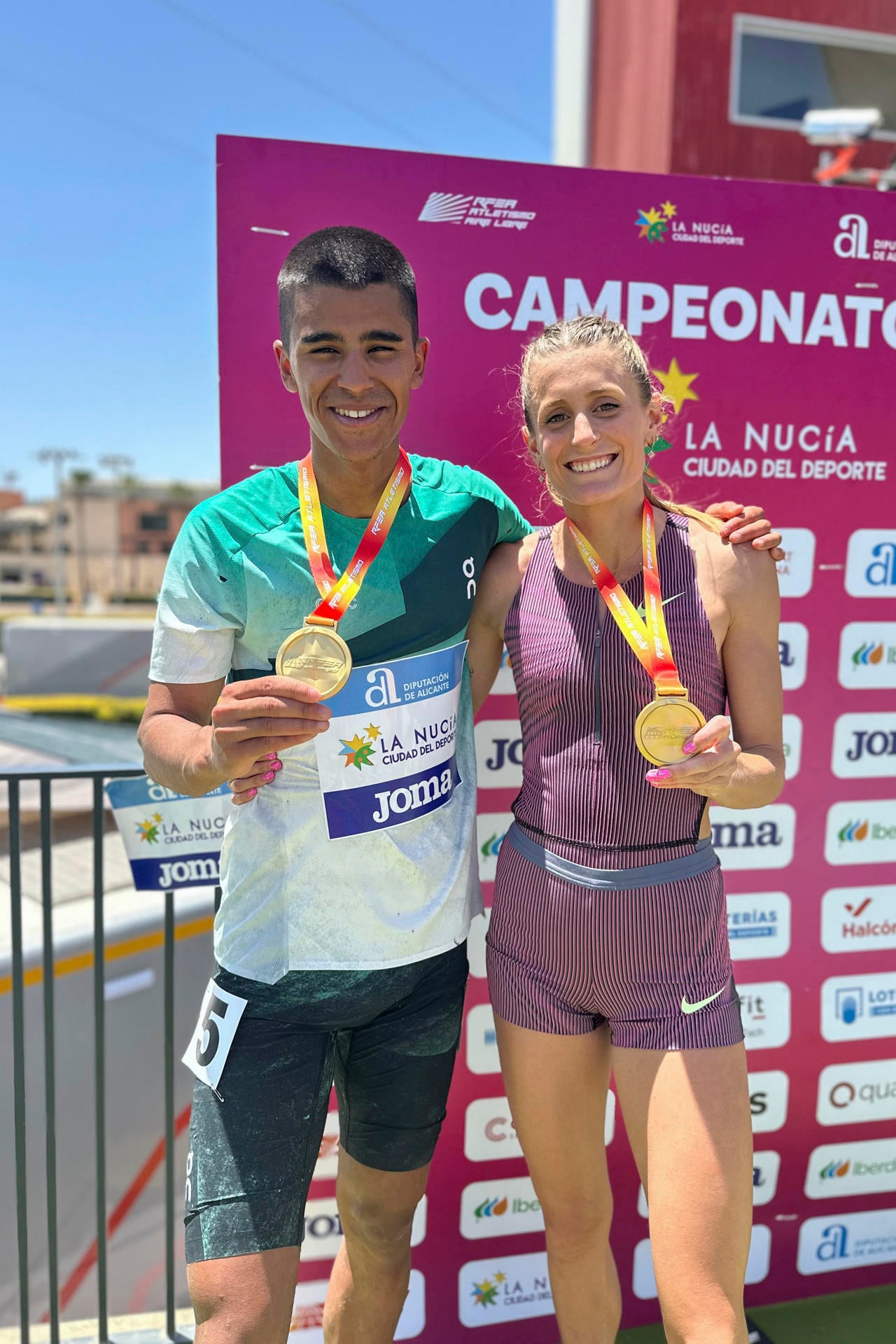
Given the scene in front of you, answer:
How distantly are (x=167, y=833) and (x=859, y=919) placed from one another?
6.97 ft

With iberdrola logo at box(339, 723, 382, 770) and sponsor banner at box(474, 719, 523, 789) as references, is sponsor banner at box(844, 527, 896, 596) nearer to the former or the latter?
sponsor banner at box(474, 719, 523, 789)

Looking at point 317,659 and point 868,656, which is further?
point 868,656

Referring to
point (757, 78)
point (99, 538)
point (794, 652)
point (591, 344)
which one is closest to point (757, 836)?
point (794, 652)

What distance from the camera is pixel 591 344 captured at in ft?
5.83

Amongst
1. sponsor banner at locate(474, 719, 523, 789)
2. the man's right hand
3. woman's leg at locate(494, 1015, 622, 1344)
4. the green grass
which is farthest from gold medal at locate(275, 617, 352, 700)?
the green grass

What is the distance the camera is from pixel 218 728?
1475mm

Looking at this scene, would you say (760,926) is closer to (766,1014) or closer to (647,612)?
(766,1014)

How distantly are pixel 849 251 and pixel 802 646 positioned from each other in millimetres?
1120

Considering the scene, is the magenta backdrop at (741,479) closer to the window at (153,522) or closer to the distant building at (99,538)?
the distant building at (99,538)

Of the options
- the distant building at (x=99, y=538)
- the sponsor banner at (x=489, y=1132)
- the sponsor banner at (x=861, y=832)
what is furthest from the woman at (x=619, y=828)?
the distant building at (x=99, y=538)

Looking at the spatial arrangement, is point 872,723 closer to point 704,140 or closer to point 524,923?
point 524,923

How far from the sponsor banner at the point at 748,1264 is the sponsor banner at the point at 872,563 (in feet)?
6.54

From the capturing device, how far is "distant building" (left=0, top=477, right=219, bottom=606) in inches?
3098

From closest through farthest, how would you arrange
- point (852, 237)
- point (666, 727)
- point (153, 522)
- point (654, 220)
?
point (666, 727), point (654, 220), point (852, 237), point (153, 522)
